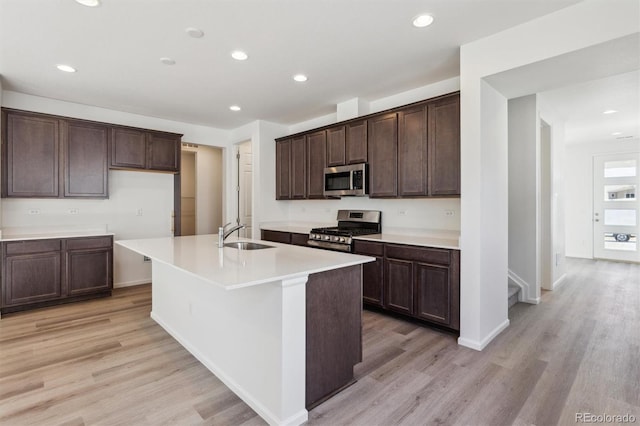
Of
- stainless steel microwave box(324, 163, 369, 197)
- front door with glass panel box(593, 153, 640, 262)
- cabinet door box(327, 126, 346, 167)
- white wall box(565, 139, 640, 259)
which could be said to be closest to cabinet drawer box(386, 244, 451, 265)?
stainless steel microwave box(324, 163, 369, 197)

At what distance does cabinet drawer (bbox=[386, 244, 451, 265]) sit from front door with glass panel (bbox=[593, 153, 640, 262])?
6.28 m

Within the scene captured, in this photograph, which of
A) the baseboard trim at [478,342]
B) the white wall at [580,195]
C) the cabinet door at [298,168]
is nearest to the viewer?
the baseboard trim at [478,342]

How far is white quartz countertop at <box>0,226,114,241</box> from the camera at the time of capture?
3.73 metres

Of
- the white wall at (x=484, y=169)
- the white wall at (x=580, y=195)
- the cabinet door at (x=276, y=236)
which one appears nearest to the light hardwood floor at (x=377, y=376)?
the white wall at (x=484, y=169)

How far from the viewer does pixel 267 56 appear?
2.98 m

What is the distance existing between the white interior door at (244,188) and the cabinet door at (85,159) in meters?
2.18

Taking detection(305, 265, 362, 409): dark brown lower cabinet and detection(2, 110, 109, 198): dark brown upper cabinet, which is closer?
detection(305, 265, 362, 409): dark brown lower cabinet

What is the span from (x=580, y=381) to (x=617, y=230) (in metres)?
6.30

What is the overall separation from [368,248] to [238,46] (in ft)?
8.05

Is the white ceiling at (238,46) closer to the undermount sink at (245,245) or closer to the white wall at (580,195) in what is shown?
the undermount sink at (245,245)

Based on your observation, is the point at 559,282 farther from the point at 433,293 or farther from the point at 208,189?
the point at 208,189

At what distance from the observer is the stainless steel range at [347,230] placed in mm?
3877

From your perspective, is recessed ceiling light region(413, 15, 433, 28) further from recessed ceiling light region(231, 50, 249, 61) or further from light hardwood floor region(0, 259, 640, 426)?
light hardwood floor region(0, 259, 640, 426)

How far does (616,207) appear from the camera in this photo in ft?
21.7
